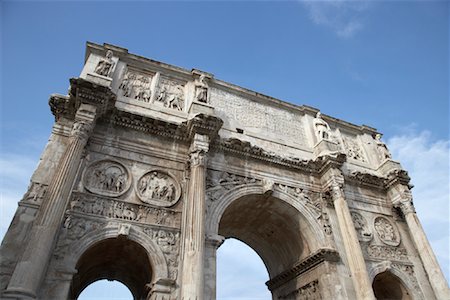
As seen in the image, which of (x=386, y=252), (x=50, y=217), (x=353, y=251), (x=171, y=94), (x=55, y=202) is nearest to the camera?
(x=50, y=217)

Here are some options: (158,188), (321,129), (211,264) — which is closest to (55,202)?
(158,188)

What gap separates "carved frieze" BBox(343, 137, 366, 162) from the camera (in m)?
13.7

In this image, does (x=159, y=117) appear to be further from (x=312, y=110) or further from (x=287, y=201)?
(x=312, y=110)

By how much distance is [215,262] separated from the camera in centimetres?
822

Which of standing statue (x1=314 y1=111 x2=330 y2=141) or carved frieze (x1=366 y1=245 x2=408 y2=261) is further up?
standing statue (x1=314 y1=111 x2=330 y2=141)

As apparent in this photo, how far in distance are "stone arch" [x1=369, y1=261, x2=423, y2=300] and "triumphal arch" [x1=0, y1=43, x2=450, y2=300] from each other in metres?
0.04

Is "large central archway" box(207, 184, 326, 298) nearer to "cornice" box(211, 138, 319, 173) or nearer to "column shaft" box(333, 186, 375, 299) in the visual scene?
"column shaft" box(333, 186, 375, 299)

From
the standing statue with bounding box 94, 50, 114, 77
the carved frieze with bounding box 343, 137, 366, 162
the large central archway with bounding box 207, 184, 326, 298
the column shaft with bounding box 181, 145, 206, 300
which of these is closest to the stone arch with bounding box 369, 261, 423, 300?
the large central archway with bounding box 207, 184, 326, 298

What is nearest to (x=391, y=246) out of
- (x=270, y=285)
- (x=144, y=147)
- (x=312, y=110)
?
(x=270, y=285)

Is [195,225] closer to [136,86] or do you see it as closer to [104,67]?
[136,86]

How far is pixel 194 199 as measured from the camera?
332 inches

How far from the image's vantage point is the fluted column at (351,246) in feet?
29.1

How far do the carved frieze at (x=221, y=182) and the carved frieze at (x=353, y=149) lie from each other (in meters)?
5.46

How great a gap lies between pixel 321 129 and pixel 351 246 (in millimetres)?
4884
